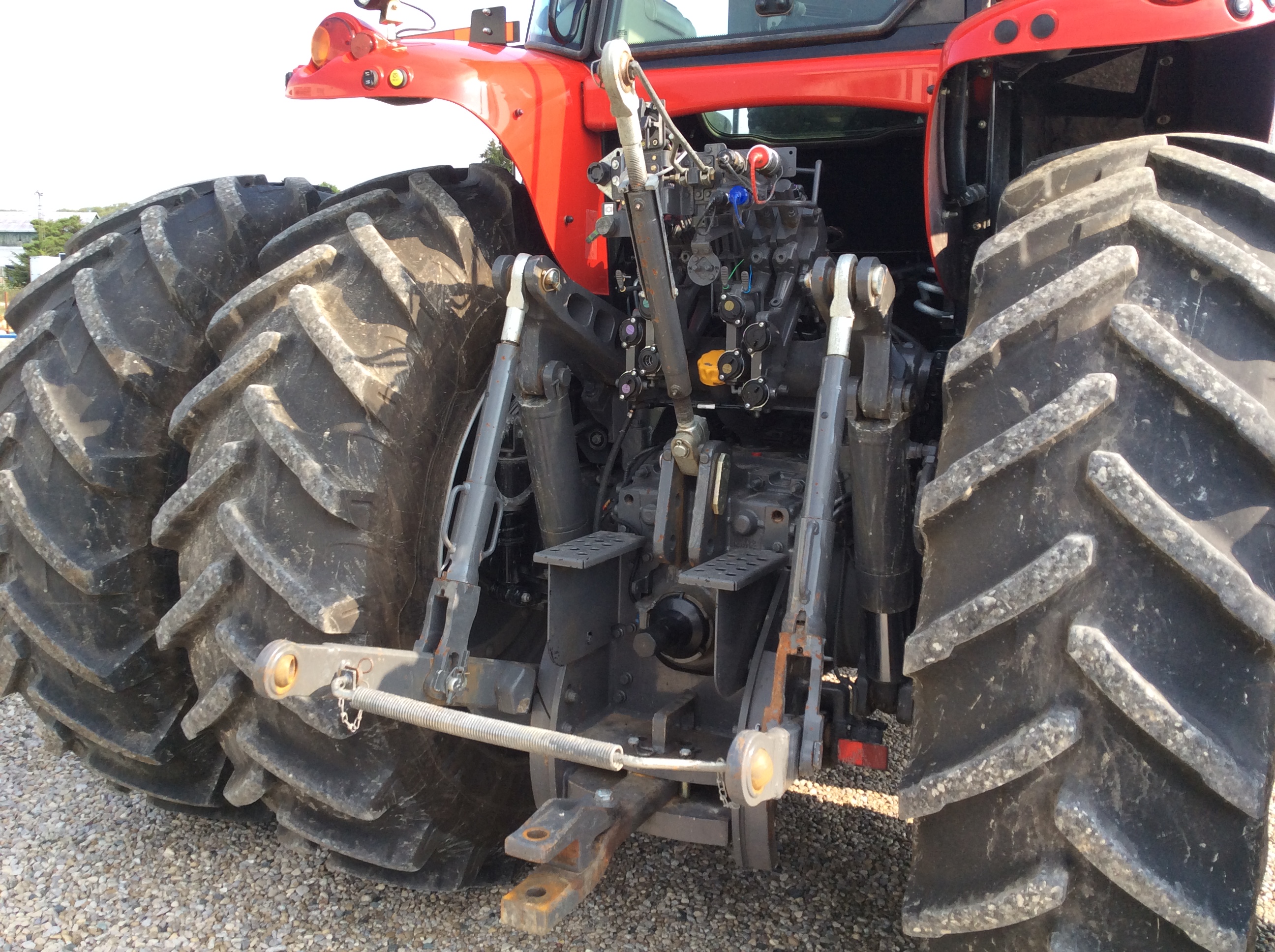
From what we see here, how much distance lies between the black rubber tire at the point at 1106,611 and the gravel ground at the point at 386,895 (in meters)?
1.03

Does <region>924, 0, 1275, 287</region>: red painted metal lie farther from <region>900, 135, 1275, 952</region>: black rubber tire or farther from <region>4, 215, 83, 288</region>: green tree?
<region>4, 215, 83, 288</region>: green tree

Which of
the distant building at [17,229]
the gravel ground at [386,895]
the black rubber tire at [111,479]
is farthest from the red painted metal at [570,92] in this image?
the distant building at [17,229]

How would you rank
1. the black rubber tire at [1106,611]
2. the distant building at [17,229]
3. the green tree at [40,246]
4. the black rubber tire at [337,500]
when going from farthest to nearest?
1. the distant building at [17,229]
2. the green tree at [40,246]
3. the black rubber tire at [337,500]
4. the black rubber tire at [1106,611]

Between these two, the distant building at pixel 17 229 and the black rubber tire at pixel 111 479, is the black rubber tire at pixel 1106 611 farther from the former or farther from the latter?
the distant building at pixel 17 229

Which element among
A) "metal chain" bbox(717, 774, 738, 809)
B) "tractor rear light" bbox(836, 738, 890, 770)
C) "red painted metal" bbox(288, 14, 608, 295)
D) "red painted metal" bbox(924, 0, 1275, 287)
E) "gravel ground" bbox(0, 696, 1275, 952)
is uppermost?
"red painted metal" bbox(924, 0, 1275, 287)

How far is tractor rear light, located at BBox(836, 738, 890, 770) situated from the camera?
Answer: 2.13 m

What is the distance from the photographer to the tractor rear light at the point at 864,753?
7.00 feet

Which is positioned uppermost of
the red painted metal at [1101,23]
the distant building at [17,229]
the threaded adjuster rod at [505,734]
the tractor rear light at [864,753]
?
the red painted metal at [1101,23]

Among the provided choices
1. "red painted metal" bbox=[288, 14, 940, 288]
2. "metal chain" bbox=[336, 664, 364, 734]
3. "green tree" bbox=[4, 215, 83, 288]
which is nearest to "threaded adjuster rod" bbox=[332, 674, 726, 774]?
"metal chain" bbox=[336, 664, 364, 734]

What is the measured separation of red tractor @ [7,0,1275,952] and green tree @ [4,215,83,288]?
2781 cm

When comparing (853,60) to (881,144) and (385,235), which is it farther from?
(385,235)

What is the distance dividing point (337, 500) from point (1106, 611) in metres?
1.40

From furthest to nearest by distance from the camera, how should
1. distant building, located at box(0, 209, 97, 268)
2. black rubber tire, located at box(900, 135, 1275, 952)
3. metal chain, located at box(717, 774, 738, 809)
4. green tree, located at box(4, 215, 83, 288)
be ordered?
distant building, located at box(0, 209, 97, 268) → green tree, located at box(4, 215, 83, 288) → metal chain, located at box(717, 774, 738, 809) → black rubber tire, located at box(900, 135, 1275, 952)

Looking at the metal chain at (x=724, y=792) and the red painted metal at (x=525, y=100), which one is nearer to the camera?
the metal chain at (x=724, y=792)
